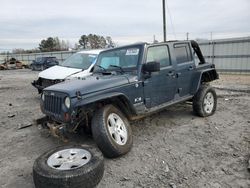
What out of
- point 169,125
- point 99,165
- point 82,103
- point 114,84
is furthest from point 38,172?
point 169,125

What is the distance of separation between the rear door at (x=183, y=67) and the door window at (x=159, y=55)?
13.2 inches

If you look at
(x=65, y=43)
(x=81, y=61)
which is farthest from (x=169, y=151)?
(x=65, y=43)

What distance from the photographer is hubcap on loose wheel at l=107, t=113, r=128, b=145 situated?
13.7 ft

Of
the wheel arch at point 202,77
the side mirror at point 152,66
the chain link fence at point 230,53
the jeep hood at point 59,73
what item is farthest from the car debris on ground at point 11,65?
the side mirror at point 152,66

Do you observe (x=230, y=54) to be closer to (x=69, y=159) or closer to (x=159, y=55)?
(x=159, y=55)

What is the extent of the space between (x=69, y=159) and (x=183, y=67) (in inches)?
137

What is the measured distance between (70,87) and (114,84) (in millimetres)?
744

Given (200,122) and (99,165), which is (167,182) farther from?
(200,122)

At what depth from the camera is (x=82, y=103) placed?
13.0 ft

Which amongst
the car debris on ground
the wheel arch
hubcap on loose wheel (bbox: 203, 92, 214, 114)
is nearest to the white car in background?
the wheel arch

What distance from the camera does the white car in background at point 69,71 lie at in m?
8.17

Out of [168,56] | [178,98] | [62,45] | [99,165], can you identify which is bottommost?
[99,165]

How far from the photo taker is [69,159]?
3.59m

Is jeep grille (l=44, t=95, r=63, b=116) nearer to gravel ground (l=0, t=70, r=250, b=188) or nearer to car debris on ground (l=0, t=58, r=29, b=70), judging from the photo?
gravel ground (l=0, t=70, r=250, b=188)
